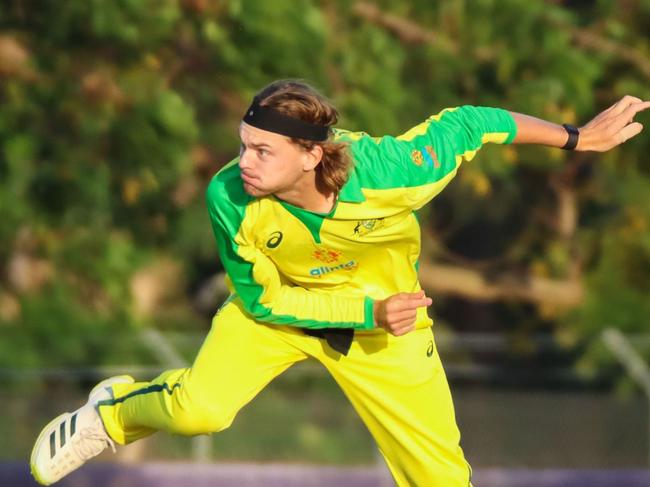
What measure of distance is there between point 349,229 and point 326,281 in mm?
438

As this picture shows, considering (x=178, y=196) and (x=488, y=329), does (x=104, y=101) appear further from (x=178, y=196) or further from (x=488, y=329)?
(x=488, y=329)

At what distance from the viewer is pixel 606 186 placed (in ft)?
58.9

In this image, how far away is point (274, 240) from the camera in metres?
6.98

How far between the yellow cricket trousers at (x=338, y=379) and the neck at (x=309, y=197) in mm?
695

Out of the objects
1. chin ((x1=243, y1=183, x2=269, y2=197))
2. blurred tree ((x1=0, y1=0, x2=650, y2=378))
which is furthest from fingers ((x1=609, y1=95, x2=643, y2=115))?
blurred tree ((x1=0, y1=0, x2=650, y2=378))

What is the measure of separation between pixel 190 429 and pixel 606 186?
37.6ft

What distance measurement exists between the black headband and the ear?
0.13ft

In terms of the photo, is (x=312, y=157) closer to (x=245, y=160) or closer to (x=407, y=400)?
(x=245, y=160)

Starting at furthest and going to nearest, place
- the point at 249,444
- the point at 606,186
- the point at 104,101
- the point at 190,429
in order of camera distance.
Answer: the point at 606,186, the point at 249,444, the point at 104,101, the point at 190,429

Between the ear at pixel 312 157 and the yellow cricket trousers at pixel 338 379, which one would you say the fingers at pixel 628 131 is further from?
the ear at pixel 312 157

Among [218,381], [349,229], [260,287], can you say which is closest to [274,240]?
[260,287]

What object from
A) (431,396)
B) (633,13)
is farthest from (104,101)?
(431,396)

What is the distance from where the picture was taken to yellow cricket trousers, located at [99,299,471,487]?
717 centimetres

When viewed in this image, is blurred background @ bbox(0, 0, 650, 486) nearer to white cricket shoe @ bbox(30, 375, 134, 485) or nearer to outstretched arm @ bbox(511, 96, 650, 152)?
white cricket shoe @ bbox(30, 375, 134, 485)
